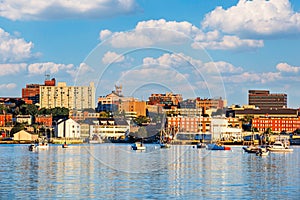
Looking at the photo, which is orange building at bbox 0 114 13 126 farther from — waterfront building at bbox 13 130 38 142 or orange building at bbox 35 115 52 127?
waterfront building at bbox 13 130 38 142

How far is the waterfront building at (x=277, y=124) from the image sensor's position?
124 meters

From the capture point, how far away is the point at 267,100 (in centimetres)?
16125

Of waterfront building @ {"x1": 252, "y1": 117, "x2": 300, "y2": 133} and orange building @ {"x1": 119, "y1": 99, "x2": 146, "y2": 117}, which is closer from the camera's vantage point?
orange building @ {"x1": 119, "y1": 99, "x2": 146, "y2": 117}

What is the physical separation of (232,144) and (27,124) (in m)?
38.9

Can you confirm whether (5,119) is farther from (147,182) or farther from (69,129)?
(147,182)

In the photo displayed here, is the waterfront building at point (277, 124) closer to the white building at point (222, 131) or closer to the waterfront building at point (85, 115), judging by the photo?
the white building at point (222, 131)

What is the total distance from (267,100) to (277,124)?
1433 inches

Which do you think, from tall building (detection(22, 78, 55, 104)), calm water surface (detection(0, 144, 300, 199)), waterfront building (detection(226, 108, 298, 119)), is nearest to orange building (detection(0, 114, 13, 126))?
tall building (detection(22, 78, 55, 104))

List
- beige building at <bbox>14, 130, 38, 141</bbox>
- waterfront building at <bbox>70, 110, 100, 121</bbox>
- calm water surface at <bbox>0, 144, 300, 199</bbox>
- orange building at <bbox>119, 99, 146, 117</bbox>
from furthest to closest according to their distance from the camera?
beige building at <bbox>14, 130, 38, 141</bbox> < waterfront building at <bbox>70, 110, 100, 121</bbox> < orange building at <bbox>119, 99, 146, 117</bbox> < calm water surface at <bbox>0, 144, 300, 199</bbox>

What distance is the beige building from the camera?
10812cm

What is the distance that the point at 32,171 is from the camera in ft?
121

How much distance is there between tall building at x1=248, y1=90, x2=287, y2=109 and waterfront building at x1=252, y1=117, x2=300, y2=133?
32367 mm

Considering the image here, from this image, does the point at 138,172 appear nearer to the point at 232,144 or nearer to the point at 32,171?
the point at 32,171

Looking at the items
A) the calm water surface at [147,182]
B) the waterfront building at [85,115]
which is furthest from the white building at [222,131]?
the calm water surface at [147,182]
